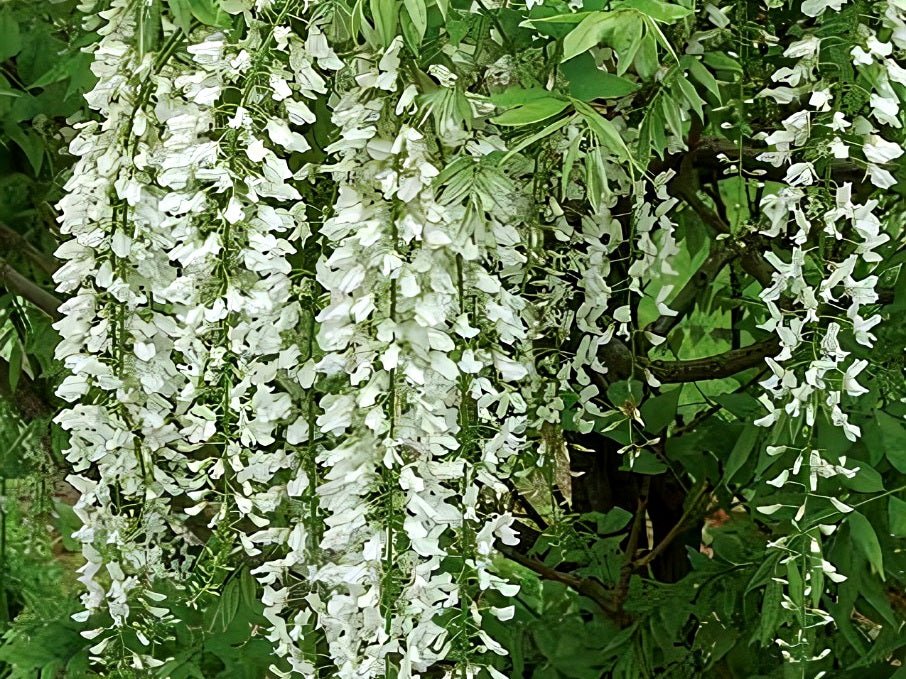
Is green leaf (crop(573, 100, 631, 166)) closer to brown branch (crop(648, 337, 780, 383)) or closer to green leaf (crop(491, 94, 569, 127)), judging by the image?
green leaf (crop(491, 94, 569, 127))

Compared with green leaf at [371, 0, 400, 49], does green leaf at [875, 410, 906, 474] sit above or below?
below

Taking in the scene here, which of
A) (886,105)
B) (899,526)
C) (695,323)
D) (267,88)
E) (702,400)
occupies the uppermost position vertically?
(267,88)

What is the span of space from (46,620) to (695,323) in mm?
1093

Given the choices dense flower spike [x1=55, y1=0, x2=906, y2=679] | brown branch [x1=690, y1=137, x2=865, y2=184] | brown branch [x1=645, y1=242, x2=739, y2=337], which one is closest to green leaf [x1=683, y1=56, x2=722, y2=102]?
dense flower spike [x1=55, y1=0, x2=906, y2=679]

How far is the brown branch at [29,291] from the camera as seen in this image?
149 cm

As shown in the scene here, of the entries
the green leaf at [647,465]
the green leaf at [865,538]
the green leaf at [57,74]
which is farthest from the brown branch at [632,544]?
the green leaf at [57,74]

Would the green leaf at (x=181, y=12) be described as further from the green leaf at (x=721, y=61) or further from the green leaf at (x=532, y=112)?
the green leaf at (x=721, y=61)

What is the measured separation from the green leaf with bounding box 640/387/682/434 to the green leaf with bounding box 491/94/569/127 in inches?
27.0

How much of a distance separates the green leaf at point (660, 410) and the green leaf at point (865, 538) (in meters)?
0.27

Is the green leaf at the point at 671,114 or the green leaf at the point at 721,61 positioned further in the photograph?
the green leaf at the point at 721,61

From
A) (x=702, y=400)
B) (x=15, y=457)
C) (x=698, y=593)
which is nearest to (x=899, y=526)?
(x=698, y=593)

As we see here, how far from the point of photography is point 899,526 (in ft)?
3.97

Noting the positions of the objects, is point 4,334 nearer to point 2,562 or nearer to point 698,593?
point 2,562

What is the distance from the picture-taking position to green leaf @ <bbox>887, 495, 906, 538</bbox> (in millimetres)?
1207
